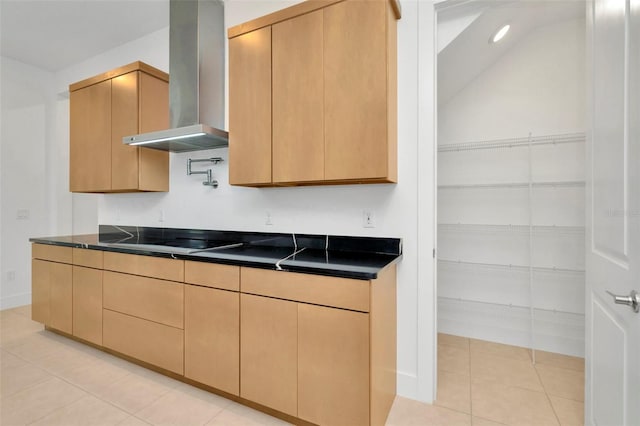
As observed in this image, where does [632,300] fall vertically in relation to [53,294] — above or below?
above

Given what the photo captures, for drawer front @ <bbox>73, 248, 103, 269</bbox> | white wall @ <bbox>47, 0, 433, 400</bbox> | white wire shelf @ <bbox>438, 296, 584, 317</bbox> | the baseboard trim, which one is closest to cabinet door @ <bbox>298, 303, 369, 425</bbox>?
white wall @ <bbox>47, 0, 433, 400</bbox>

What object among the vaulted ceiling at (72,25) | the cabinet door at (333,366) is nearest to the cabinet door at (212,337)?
the cabinet door at (333,366)

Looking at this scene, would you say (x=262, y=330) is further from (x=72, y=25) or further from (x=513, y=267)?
(x=72, y=25)

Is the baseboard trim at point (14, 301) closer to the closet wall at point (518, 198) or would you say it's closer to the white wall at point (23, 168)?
the white wall at point (23, 168)

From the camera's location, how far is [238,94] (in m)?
1.99

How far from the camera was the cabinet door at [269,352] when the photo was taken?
155 cm

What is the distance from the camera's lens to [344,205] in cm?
206

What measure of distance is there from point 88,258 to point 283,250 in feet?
5.46

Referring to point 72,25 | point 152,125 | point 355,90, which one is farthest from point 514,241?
point 72,25

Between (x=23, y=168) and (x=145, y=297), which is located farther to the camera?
(x=23, y=168)

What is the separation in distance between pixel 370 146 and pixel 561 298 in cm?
216

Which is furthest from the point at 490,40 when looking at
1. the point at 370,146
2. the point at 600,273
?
the point at 600,273

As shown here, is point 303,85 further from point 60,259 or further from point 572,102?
point 60,259

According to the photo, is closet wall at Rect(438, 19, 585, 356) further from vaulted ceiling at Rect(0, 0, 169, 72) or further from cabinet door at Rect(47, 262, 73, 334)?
cabinet door at Rect(47, 262, 73, 334)
